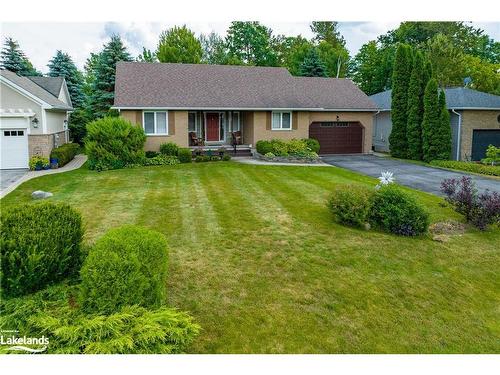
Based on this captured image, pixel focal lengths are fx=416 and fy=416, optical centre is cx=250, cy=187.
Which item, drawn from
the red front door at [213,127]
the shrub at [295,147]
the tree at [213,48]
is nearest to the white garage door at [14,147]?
the red front door at [213,127]

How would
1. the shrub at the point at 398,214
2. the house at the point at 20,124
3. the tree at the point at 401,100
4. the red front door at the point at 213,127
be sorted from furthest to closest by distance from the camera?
the red front door at the point at 213,127
the tree at the point at 401,100
the house at the point at 20,124
the shrub at the point at 398,214

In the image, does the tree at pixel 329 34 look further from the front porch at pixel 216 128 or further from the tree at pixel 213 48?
the front porch at pixel 216 128

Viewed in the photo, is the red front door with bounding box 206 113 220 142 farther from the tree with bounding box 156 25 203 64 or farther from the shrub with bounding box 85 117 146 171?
the tree with bounding box 156 25 203 64

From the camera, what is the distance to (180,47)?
44438 mm

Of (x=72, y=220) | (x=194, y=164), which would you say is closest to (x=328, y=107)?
(x=194, y=164)

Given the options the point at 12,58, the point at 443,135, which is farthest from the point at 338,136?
the point at 12,58

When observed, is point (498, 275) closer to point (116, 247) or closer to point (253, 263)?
point (253, 263)

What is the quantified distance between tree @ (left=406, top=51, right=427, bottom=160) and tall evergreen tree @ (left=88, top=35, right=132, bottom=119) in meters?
21.0

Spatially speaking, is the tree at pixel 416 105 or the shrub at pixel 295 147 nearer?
the shrub at pixel 295 147

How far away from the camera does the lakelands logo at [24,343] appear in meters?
4.52

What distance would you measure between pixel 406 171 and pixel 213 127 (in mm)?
12332

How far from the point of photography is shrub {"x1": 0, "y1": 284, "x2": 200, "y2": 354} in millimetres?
4551

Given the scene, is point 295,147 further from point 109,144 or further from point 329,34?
point 329,34

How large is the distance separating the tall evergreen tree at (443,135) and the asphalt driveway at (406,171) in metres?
2.02
